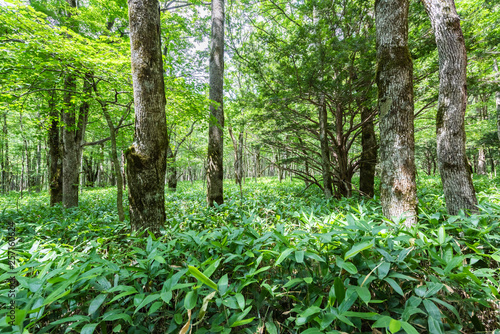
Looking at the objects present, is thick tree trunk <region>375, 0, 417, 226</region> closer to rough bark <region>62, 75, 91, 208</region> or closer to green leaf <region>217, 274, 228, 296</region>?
green leaf <region>217, 274, 228, 296</region>

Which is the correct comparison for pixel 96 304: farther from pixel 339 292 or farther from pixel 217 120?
pixel 217 120

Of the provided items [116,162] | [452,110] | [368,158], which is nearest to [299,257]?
[452,110]

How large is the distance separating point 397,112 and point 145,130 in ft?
10.8

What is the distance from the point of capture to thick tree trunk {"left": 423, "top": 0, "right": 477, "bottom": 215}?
2766 millimetres

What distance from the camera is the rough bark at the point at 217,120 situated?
5.27 metres

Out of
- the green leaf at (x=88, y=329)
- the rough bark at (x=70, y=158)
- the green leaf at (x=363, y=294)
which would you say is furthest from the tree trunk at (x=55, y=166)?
the green leaf at (x=363, y=294)

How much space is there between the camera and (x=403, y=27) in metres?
2.63

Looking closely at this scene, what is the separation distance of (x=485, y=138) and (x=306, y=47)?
17.5m

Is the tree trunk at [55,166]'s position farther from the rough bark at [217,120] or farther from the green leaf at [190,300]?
the green leaf at [190,300]

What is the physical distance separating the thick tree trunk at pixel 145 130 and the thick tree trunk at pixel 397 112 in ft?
10.0

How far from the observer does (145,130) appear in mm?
2562

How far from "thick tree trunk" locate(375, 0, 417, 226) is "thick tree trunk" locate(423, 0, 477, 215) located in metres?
0.76

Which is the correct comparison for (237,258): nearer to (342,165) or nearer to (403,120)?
(403,120)

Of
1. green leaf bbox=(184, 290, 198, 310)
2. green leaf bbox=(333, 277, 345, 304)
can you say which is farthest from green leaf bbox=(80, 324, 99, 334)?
green leaf bbox=(333, 277, 345, 304)
